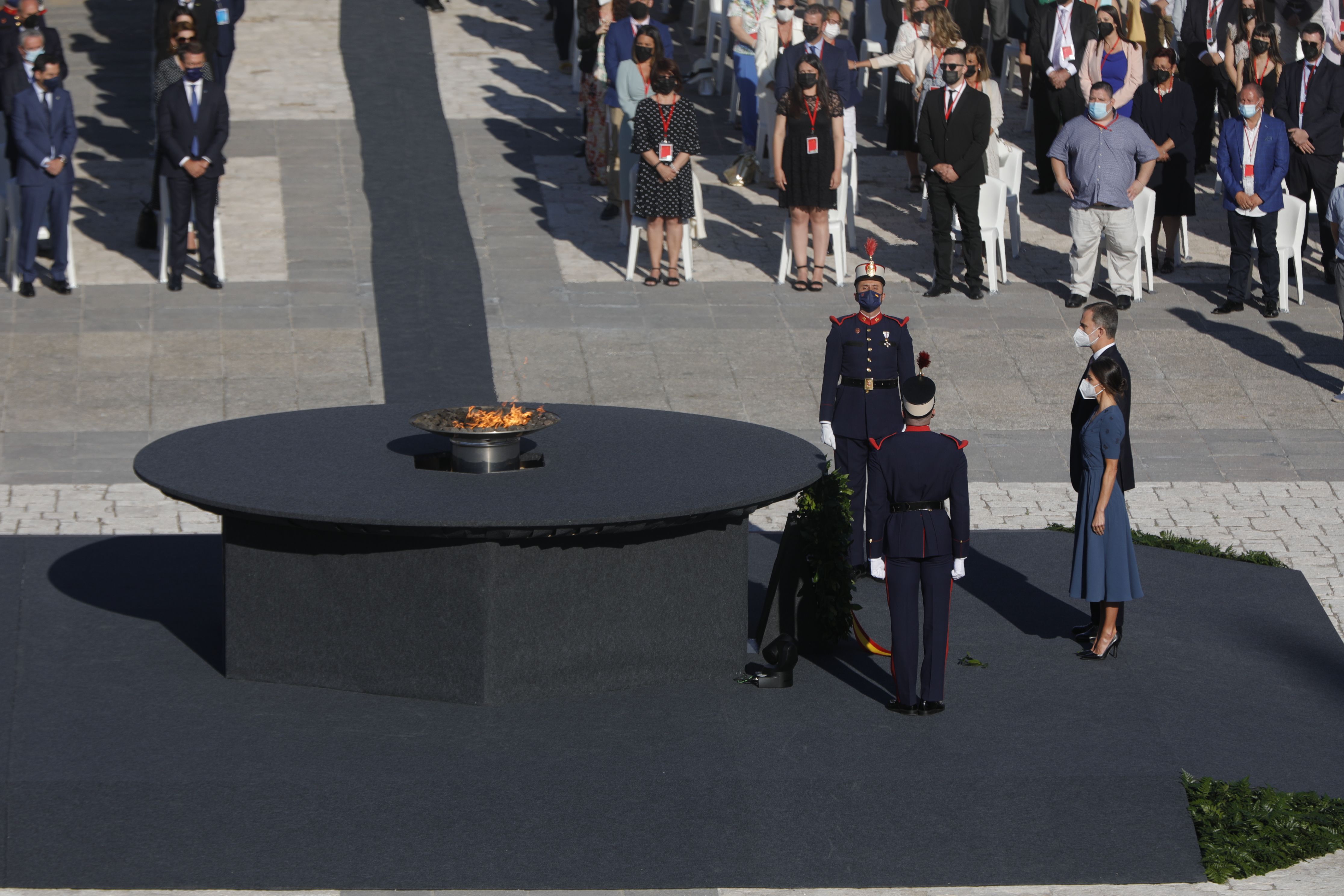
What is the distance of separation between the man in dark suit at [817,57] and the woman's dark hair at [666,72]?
1.00m

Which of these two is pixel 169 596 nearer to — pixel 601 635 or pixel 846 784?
pixel 601 635

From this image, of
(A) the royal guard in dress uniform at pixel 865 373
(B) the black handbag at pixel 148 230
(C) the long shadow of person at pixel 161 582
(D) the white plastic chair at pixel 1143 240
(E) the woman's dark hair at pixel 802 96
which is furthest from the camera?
(B) the black handbag at pixel 148 230

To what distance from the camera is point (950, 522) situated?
8039mm

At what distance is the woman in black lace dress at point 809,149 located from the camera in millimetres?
14359

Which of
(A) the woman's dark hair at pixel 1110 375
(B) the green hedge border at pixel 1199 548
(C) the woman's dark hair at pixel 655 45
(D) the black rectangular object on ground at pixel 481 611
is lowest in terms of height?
(B) the green hedge border at pixel 1199 548

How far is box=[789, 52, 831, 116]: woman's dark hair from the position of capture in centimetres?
1433

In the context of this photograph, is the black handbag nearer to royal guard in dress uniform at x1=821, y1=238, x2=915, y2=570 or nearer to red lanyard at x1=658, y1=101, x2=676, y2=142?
red lanyard at x1=658, y1=101, x2=676, y2=142


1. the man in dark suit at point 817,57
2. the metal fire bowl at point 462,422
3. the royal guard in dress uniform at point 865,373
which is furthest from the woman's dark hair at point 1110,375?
the man in dark suit at point 817,57

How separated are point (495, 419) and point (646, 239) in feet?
Result: 24.5

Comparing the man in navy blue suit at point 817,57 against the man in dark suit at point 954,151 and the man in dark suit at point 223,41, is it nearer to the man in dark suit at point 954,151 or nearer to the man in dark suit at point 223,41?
the man in dark suit at point 954,151

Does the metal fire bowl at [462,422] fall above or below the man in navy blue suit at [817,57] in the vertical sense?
below

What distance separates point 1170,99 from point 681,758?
9.81m

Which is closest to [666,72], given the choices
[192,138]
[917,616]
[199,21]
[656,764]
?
[192,138]

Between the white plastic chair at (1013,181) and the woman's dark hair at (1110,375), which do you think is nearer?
the woman's dark hair at (1110,375)
